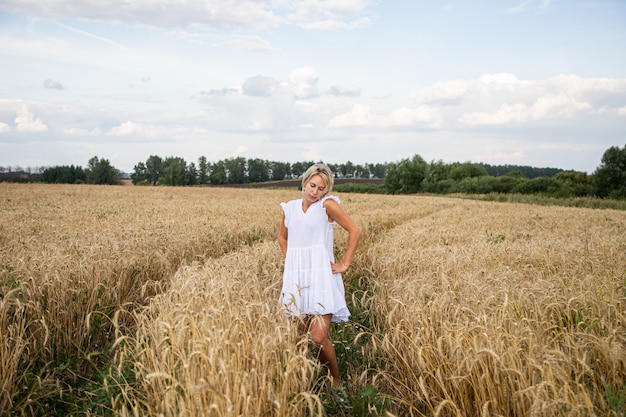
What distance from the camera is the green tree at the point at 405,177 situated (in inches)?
3346

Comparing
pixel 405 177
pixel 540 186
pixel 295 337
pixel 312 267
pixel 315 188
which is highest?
pixel 405 177

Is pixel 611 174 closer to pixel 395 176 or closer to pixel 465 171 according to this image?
pixel 395 176

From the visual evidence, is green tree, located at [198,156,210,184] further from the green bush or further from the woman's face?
the woman's face

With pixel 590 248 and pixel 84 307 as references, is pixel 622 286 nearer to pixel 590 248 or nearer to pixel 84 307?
pixel 590 248

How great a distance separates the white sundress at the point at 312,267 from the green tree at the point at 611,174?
6999 centimetres

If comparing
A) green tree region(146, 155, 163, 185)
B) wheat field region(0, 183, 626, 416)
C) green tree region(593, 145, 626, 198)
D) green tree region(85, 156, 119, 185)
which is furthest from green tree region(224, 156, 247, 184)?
wheat field region(0, 183, 626, 416)

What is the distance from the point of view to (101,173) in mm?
103500

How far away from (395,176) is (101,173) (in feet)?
231

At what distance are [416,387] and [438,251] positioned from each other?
453 cm

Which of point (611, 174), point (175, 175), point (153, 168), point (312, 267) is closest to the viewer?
point (312, 267)

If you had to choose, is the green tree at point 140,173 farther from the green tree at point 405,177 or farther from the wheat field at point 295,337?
the wheat field at point 295,337

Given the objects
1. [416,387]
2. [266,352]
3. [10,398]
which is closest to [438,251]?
[416,387]

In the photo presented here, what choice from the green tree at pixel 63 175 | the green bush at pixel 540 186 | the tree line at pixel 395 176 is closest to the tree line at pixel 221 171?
the tree line at pixel 395 176

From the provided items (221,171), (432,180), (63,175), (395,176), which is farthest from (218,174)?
(432,180)
